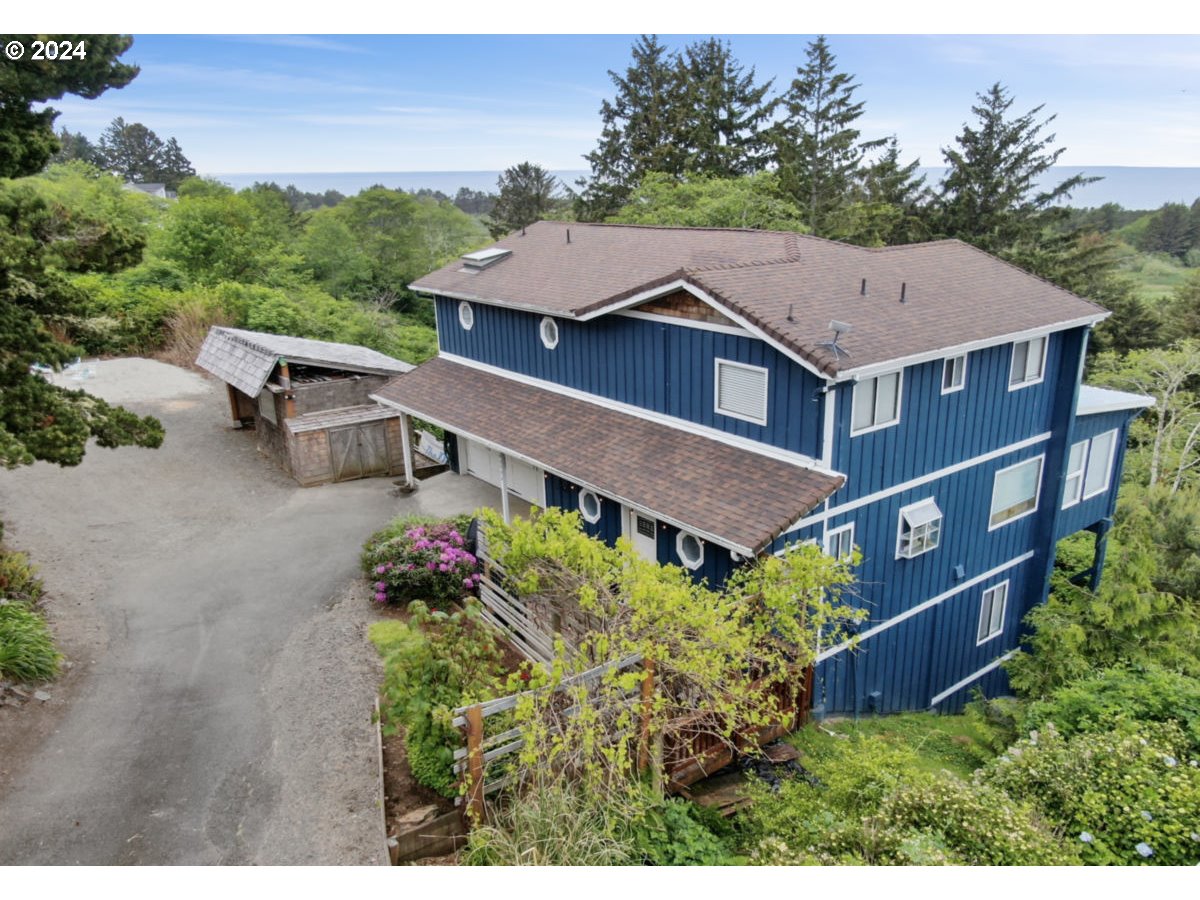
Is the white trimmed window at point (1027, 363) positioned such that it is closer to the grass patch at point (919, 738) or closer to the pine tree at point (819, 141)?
the grass patch at point (919, 738)

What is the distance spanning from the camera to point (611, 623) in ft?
27.5

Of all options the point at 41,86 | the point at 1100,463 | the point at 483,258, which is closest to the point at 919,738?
the point at 1100,463

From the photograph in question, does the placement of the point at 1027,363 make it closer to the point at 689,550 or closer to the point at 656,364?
the point at 656,364

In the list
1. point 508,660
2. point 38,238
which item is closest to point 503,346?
point 508,660

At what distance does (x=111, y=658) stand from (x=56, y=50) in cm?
795

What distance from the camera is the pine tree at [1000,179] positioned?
37125 mm

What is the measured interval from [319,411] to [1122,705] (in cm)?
1659

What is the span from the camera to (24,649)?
10367 mm

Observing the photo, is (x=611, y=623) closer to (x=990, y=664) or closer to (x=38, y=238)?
(x=38, y=238)

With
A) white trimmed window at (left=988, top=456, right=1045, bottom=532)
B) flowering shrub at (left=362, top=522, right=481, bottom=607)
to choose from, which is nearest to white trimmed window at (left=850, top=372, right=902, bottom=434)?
white trimmed window at (left=988, top=456, right=1045, bottom=532)

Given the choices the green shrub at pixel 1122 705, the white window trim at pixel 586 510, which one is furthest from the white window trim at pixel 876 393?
the white window trim at pixel 586 510

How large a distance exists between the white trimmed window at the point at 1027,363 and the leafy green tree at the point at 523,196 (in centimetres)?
4557

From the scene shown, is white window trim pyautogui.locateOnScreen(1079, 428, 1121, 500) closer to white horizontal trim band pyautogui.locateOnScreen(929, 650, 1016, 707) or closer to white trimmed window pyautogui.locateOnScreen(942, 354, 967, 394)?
white horizontal trim band pyautogui.locateOnScreen(929, 650, 1016, 707)

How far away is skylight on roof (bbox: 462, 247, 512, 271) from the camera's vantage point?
17805 mm
